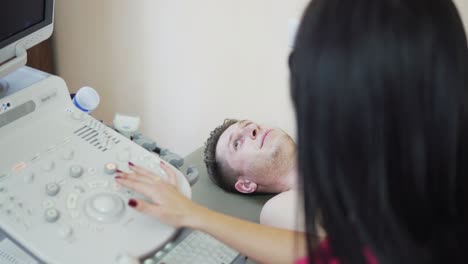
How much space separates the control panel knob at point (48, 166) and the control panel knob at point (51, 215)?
9cm

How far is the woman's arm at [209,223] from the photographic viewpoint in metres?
0.85

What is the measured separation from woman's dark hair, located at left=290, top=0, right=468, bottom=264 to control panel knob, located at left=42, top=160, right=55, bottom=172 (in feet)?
1.44

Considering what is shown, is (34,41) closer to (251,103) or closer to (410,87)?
(251,103)

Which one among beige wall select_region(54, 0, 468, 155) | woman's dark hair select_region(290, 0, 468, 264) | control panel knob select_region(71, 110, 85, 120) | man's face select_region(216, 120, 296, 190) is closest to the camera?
woman's dark hair select_region(290, 0, 468, 264)

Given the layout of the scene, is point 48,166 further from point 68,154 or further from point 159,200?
point 159,200

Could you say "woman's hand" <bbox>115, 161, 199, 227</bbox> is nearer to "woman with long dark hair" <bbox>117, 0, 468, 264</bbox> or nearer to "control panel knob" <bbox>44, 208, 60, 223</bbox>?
"control panel knob" <bbox>44, 208, 60, 223</bbox>

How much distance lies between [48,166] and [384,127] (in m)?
Result: 0.55

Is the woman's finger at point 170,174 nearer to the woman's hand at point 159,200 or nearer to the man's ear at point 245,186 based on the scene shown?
the woman's hand at point 159,200

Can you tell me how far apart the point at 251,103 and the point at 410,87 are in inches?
36.7

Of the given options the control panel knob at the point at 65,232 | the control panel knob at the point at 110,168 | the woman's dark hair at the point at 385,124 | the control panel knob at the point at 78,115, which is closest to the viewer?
the woman's dark hair at the point at 385,124

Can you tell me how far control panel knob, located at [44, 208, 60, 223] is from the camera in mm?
814

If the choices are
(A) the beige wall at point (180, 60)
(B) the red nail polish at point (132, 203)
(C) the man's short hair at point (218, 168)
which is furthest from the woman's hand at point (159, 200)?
(A) the beige wall at point (180, 60)

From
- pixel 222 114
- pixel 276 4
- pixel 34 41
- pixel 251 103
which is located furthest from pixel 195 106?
pixel 34 41

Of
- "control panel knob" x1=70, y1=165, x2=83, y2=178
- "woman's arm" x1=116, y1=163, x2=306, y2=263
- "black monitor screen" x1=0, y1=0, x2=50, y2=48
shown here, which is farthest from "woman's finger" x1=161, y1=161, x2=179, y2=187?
"black monitor screen" x1=0, y1=0, x2=50, y2=48
